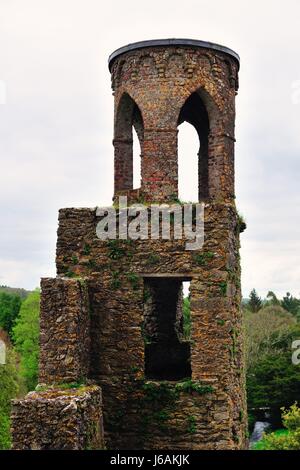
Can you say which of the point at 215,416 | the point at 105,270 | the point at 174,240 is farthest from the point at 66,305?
the point at 215,416

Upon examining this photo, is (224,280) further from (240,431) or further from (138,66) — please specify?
(138,66)

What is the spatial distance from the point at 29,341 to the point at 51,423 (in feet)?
104

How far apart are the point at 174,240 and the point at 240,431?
2.94m

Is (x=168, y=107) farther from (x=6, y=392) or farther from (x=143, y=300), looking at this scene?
(x=6, y=392)

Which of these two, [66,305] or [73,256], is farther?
[73,256]

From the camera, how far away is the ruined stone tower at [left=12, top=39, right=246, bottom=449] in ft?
27.8

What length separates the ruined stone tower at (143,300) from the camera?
27.8 ft

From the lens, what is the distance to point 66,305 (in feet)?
28.1

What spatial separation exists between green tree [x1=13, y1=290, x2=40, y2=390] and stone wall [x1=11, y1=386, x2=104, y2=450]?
94.2 ft

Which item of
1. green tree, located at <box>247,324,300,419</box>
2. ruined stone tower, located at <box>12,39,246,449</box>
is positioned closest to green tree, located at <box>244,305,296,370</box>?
green tree, located at <box>247,324,300,419</box>

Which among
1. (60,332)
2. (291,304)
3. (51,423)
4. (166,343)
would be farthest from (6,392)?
(291,304)

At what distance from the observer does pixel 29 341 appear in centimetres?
3831

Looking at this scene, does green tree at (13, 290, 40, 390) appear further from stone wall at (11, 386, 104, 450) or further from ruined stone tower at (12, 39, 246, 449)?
stone wall at (11, 386, 104, 450)

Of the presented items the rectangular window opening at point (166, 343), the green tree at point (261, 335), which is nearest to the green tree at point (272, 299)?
the green tree at point (261, 335)
